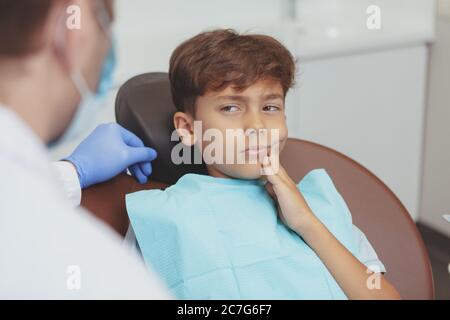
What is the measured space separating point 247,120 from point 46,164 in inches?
18.3

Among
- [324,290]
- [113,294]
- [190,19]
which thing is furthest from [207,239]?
[190,19]

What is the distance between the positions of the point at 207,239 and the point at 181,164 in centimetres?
28

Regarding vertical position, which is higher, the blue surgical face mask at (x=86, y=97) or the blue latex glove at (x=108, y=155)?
the blue surgical face mask at (x=86, y=97)

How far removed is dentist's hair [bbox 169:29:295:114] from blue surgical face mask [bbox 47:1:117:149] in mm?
336

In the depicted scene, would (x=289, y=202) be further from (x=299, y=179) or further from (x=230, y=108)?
(x=299, y=179)

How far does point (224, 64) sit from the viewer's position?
3.62ft

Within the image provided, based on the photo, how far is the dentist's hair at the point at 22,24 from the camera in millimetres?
613

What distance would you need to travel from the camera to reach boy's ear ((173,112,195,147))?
1.19 meters

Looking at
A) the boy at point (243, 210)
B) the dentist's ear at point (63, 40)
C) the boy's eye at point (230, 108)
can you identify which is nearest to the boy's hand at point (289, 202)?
the boy at point (243, 210)

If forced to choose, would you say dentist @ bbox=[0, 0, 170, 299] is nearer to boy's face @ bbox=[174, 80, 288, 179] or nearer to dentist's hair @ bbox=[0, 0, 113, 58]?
dentist's hair @ bbox=[0, 0, 113, 58]

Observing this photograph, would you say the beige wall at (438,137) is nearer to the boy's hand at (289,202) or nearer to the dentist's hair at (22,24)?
the boy's hand at (289,202)

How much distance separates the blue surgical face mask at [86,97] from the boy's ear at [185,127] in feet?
1.31
